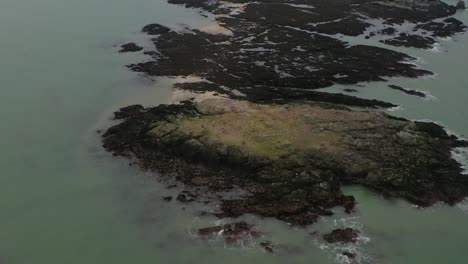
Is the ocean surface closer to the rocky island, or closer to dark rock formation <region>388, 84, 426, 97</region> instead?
dark rock formation <region>388, 84, 426, 97</region>

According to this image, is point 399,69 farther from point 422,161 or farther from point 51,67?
point 51,67

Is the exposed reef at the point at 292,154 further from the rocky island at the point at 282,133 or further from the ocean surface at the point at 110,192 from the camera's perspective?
the ocean surface at the point at 110,192

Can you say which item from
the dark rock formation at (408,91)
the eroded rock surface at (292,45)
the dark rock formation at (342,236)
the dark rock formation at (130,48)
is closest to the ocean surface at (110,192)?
the dark rock formation at (342,236)

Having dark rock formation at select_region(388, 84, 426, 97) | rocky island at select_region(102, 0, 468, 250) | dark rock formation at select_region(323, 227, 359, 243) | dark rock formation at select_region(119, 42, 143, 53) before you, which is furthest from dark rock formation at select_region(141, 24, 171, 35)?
dark rock formation at select_region(323, 227, 359, 243)

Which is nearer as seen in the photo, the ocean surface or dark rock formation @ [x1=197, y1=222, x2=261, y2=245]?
the ocean surface

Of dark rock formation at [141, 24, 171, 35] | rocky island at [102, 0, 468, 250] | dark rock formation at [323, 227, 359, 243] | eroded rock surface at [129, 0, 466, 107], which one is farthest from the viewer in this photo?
dark rock formation at [141, 24, 171, 35]

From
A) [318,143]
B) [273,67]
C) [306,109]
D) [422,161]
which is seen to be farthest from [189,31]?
[422,161]
